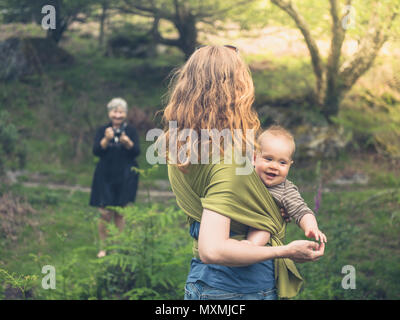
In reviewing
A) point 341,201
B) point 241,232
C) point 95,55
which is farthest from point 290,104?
point 241,232

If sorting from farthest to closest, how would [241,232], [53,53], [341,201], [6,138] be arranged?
[53,53]
[341,201]
[6,138]
[241,232]

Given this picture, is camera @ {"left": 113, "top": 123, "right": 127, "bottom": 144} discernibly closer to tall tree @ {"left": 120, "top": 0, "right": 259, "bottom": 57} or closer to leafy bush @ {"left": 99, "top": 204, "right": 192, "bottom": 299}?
leafy bush @ {"left": 99, "top": 204, "right": 192, "bottom": 299}

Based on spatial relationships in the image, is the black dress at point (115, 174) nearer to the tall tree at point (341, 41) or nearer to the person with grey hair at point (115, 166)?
the person with grey hair at point (115, 166)

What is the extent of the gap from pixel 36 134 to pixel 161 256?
30.3 ft

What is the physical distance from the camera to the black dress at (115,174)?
6262 mm

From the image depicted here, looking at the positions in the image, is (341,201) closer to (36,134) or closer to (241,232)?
(241,232)

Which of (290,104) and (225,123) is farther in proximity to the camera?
(290,104)

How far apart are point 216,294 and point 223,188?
0.50 m

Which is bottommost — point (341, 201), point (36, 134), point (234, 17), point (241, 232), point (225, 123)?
point (241, 232)

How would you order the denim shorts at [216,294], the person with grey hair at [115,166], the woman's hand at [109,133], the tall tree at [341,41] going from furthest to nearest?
1. the tall tree at [341,41]
2. the person with grey hair at [115,166]
3. the woman's hand at [109,133]
4. the denim shorts at [216,294]

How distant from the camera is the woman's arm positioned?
6.09 feet

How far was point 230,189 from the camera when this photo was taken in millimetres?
1930

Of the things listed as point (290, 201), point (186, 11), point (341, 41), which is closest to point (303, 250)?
point (290, 201)

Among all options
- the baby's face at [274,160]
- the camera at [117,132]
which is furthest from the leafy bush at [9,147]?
the baby's face at [274,160]
